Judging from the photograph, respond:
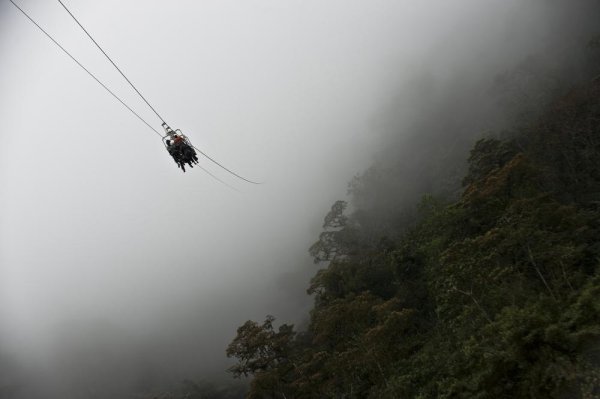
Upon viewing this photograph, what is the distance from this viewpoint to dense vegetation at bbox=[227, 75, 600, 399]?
30.2ft

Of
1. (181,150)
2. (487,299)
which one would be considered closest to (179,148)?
(181,150)

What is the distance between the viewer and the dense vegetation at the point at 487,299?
920 centimetres

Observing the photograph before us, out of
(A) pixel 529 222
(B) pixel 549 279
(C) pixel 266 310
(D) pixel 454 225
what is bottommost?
(B) pixel 549 279

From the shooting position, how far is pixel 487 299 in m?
14.6

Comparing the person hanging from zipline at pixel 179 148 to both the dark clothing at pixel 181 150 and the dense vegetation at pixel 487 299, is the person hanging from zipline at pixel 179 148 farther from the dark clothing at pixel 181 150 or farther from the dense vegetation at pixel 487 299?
the dense vegetation at pixel 487 299

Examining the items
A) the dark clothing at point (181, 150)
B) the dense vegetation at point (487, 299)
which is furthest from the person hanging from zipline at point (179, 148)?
the dense vegetation at point (487, 299)

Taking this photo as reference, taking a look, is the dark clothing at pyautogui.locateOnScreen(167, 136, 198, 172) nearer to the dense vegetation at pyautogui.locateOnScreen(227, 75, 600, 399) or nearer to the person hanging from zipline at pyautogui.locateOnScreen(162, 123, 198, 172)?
the person hanging from zipline at pyautogui.locateOnScreen(162, 123, 198, 172)

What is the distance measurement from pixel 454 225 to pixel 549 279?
775cm

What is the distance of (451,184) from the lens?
138ft

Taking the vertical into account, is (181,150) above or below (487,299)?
above

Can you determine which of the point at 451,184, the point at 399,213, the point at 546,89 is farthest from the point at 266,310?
the point at 546,89

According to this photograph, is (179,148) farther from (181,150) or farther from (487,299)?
(487,299)

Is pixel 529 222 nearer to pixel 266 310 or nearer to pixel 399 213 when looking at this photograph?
pixel 399 213

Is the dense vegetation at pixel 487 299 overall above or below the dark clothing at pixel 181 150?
below
